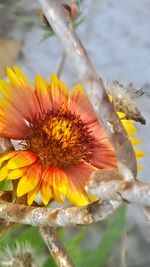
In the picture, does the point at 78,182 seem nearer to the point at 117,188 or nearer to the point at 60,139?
the point at 60,139

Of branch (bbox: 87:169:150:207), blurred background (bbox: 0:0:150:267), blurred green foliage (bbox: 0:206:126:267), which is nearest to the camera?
branch (bbox: 87:169:150:207)

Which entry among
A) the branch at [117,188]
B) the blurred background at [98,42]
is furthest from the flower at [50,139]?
the blurred background at [98,42]

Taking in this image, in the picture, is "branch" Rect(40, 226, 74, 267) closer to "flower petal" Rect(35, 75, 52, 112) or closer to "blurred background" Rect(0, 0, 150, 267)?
"flower petal" Rect(35, 75, 52, 112)

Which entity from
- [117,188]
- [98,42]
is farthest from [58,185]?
[98,42]

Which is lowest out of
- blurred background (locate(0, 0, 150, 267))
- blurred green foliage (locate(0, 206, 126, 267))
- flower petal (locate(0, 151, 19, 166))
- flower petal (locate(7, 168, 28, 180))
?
blurred green foliage (locate(0, 206, 126, 267))

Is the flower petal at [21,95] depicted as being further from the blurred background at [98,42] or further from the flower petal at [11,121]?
the blurred background at [98,42]

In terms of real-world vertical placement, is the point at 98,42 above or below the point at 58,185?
above

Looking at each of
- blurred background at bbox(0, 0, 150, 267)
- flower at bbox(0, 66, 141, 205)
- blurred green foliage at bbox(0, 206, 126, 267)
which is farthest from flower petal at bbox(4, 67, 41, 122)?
blurred background at bbox(0, 0, 150, 267)
